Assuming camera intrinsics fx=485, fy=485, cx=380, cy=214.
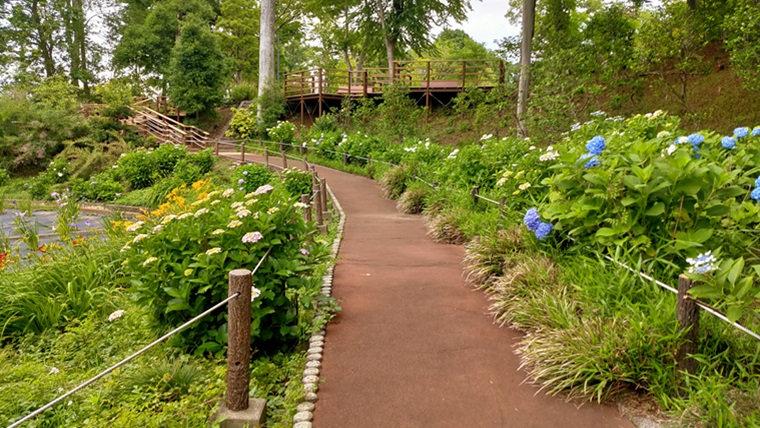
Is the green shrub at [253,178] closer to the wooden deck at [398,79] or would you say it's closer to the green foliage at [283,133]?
the green foliage at [283,133]

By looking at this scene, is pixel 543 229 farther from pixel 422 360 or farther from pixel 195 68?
pixel 195 68

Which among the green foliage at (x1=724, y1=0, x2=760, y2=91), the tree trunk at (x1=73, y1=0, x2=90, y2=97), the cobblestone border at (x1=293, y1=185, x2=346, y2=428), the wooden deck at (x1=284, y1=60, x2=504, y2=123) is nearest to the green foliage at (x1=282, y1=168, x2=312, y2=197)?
the cobblestone border at (x1=293, y1=185, x2=346, y2=428)

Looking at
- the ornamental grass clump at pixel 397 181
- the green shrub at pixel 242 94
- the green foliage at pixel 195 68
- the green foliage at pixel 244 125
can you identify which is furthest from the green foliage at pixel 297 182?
the green shrub at pixel 242 94

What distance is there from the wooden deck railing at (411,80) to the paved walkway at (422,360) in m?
17.3

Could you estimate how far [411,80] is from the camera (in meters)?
23.5

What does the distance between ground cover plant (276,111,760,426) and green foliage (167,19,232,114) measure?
909 inches

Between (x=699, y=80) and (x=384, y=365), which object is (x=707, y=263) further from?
(x=699, y=80)

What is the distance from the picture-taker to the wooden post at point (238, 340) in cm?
263

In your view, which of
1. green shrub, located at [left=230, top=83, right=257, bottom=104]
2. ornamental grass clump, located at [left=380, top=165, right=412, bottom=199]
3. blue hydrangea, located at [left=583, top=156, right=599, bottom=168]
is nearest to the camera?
blue hydrangea, located at [left=583, top=156, right=599, bottom=168]

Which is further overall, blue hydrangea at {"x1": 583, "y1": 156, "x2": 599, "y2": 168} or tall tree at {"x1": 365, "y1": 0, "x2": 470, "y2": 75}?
tall tree at {"x1": 365, "y1": 0, "x2": 470, "y2": 75}

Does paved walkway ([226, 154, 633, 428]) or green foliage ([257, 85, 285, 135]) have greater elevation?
green foliage ([257, 85, 285, 135])

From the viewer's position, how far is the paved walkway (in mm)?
2838

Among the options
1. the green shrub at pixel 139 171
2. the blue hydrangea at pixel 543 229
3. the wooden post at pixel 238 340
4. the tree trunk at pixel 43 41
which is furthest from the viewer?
the tree trunk at pixel 43 41

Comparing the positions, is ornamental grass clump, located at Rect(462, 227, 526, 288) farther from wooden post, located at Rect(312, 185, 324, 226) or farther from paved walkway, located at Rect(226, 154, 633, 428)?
wooden post, located at Rect(312, 185, 324, 226)
